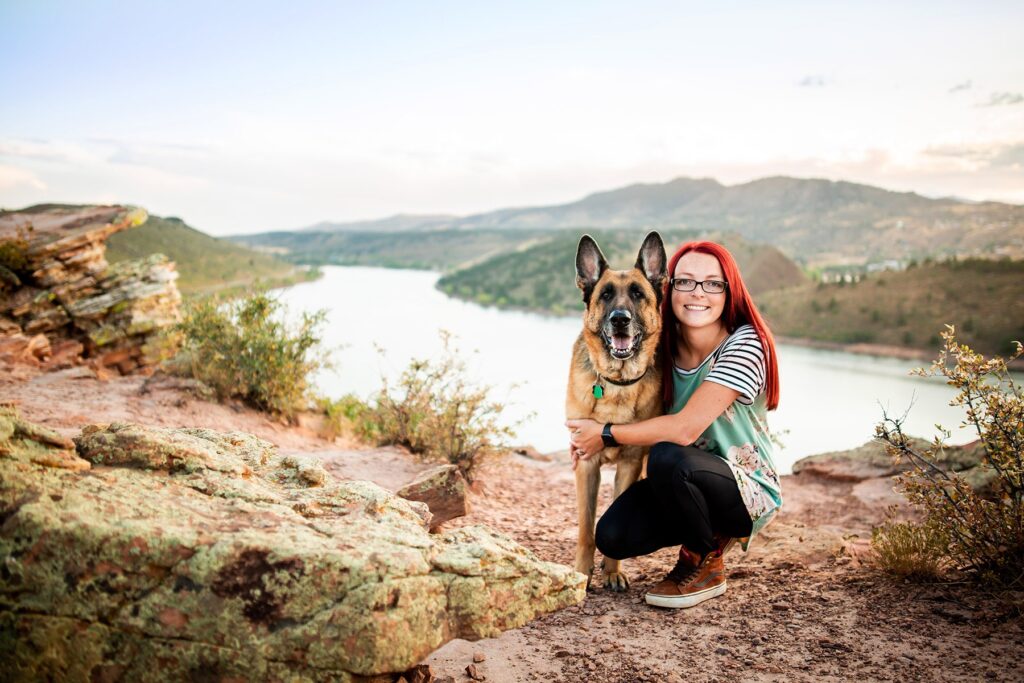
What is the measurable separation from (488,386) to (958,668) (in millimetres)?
5367

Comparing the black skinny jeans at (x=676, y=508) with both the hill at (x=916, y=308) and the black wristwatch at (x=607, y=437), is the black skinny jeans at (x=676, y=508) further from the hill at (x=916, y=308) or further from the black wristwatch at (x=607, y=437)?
the hill at (x=916, y=308)

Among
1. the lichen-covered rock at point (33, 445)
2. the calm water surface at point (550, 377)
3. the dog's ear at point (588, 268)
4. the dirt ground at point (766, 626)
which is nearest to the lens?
the lichen-covered rock at point (33, 445)

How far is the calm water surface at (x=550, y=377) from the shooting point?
1041 cm

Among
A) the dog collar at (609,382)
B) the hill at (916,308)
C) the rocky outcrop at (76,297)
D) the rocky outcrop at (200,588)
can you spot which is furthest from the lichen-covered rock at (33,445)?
the hill at (916,308)

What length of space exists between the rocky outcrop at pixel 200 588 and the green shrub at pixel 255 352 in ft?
22.0

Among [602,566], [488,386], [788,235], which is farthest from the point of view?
[788,235]

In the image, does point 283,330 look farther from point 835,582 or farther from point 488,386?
point 835,582

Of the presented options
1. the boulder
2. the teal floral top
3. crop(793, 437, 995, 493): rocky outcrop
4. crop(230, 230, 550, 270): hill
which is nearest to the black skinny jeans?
the teal floral top

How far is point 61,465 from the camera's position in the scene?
2611 mm

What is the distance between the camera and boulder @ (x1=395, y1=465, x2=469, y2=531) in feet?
16.4

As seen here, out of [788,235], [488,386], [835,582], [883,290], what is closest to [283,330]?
[488,386]

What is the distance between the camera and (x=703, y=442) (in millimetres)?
4305

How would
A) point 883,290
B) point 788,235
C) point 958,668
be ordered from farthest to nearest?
point 788,235, point 883,290, point 958,668

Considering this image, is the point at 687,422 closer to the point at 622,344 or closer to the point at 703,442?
the point at 703,442
